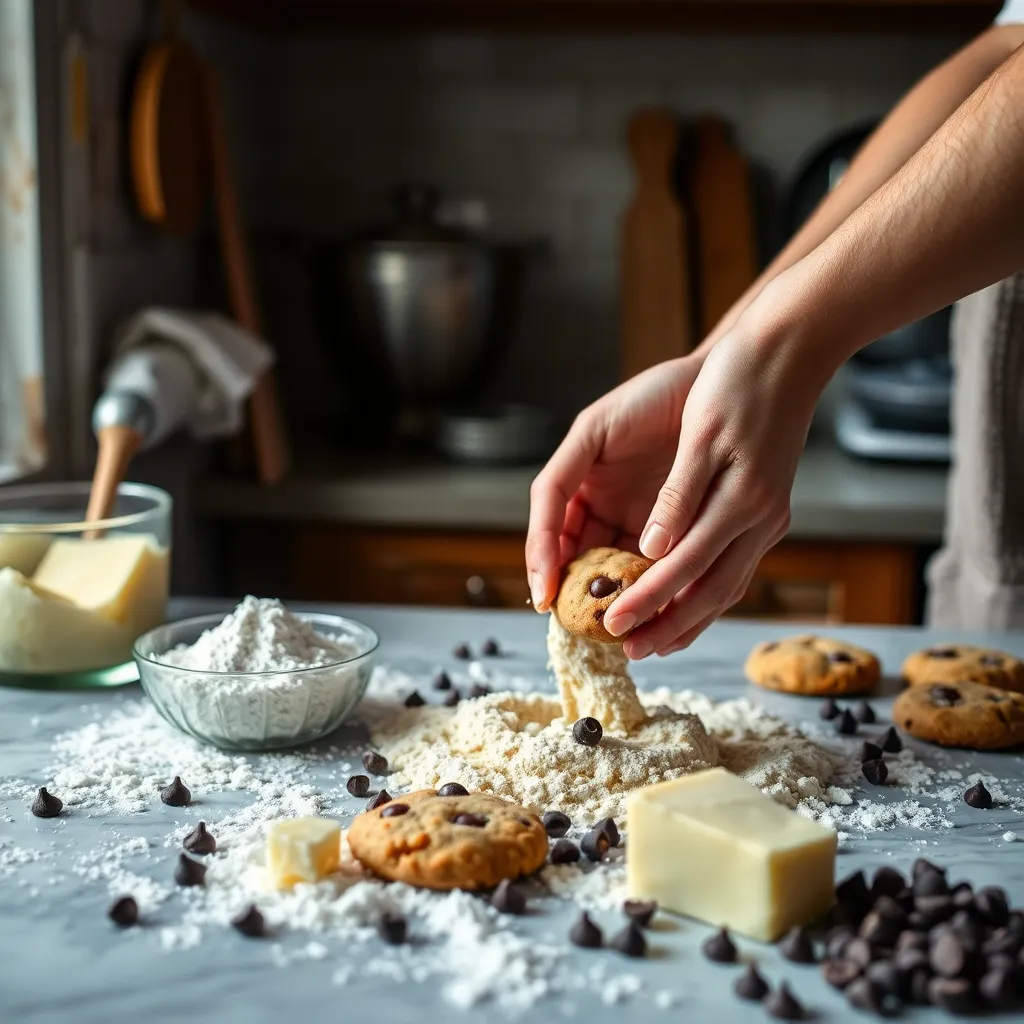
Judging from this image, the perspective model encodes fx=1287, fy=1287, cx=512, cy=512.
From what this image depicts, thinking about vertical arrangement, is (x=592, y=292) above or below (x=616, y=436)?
above

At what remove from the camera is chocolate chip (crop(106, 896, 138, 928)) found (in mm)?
895

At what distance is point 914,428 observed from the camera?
2506 millimetres

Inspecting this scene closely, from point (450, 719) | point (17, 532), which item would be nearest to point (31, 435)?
point (17, 532)

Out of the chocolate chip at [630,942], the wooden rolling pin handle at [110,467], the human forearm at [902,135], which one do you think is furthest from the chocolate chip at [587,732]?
the wooden rolling pin handle at [110,467]

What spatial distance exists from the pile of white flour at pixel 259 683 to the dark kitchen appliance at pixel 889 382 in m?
1.55

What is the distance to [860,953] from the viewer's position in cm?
83

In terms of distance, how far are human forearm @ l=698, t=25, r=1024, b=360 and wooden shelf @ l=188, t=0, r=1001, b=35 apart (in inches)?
39.5

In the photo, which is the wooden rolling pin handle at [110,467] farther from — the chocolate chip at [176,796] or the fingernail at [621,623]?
the fingernail at [621,623]

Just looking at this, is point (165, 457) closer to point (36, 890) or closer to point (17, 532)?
point (17, 532)

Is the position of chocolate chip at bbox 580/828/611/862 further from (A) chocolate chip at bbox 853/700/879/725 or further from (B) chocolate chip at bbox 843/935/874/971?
(A) chocolate chip at bbox 853/700/879/725

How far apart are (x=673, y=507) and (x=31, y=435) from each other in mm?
1392

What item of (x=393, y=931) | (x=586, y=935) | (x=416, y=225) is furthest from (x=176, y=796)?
(x=416, y=225)

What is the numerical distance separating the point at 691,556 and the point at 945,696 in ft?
1.29

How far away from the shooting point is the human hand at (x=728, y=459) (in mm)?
1076
